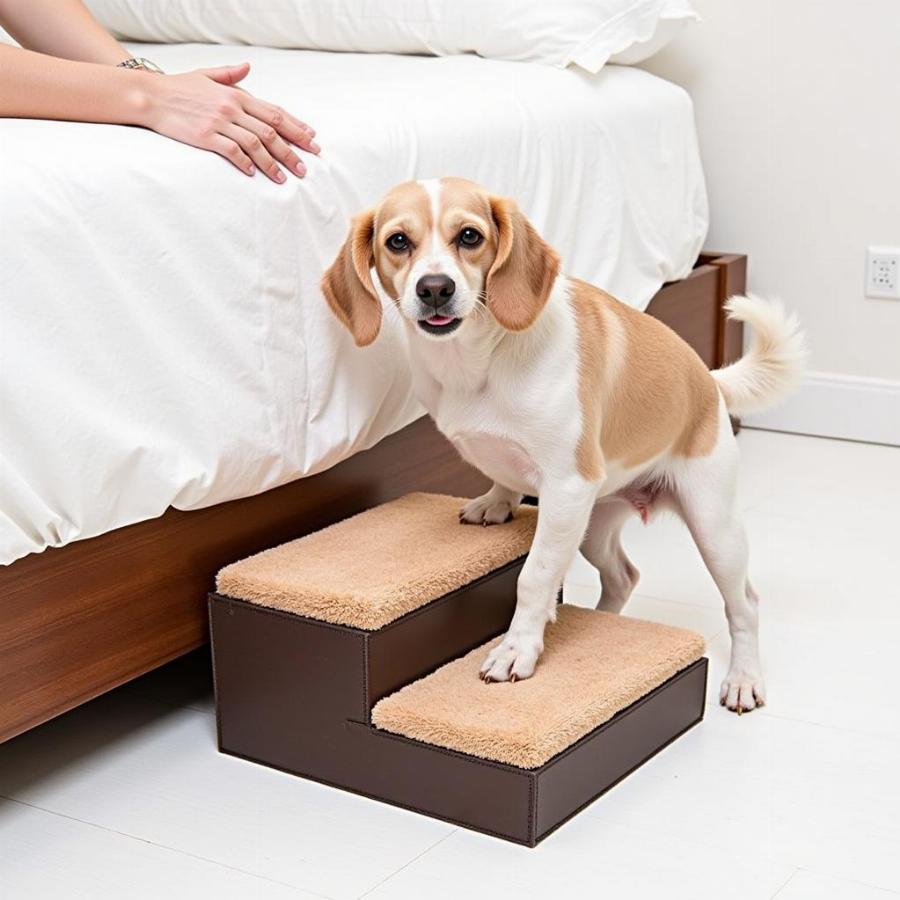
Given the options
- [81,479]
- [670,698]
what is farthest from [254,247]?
[670,698]

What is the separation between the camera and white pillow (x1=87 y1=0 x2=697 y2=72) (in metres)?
2.60

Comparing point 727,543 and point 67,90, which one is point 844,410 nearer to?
point 727,543

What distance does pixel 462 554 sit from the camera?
1.72 m

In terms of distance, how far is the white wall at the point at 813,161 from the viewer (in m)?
2.93

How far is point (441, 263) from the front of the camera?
1544mm

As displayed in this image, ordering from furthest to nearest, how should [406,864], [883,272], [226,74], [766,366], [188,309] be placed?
[883,272] → [766,366] → [226,74] → [188,309] → [406,864]

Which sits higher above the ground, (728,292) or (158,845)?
(728,292)

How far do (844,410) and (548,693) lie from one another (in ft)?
5.49

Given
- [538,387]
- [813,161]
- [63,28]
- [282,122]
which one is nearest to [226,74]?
[282,122]

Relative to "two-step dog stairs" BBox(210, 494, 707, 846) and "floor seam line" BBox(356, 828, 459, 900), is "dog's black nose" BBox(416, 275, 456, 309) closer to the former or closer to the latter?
"two-step dog stairs" BBox(210, 494, 707, 846)

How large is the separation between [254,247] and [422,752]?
61cm

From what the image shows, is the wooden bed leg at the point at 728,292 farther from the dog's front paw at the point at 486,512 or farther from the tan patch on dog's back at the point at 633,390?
the dog's front paw at the point at 486,512

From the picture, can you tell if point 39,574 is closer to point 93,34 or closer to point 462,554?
point 462,554

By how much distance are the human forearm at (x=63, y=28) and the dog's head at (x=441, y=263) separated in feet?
2.02
